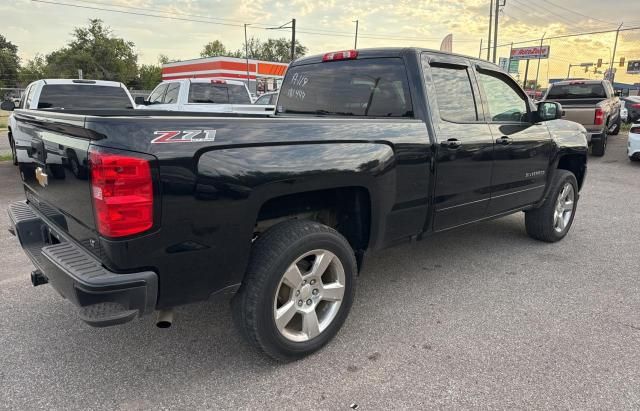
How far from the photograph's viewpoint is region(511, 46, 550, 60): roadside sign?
174ft

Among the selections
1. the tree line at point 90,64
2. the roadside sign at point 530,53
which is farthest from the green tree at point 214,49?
the roadside sign at point 530,53

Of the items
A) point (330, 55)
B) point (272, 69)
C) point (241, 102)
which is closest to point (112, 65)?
point (272, 69)

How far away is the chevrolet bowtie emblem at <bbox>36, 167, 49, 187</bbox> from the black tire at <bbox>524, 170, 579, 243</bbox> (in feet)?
15.0

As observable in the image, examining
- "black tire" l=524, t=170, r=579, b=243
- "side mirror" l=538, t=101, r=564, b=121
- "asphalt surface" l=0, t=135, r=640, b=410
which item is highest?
"side mirror" l=538, t=101, r=564, b=121

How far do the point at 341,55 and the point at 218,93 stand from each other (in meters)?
7.84

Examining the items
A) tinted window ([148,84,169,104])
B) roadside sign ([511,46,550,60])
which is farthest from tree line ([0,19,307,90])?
tinted window ([148,84,169,104])

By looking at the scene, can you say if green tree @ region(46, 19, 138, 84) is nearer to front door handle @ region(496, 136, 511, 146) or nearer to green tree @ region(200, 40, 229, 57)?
green tree @ region(200, 40, 229, 57)

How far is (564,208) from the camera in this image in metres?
5.14

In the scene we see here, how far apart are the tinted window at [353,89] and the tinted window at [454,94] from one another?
300 millimetres

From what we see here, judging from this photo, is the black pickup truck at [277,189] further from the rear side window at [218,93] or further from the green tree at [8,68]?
the green tree at [8,68]

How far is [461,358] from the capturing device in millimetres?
2777

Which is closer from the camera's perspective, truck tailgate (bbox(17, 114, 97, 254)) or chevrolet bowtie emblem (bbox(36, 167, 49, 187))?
truck tailgate (bbox(17, 114, 97, 254))

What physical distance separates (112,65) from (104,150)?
254 feet

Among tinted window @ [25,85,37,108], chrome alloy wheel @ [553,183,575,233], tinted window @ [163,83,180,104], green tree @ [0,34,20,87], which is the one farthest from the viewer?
green tree @ [0,34,20,87]
